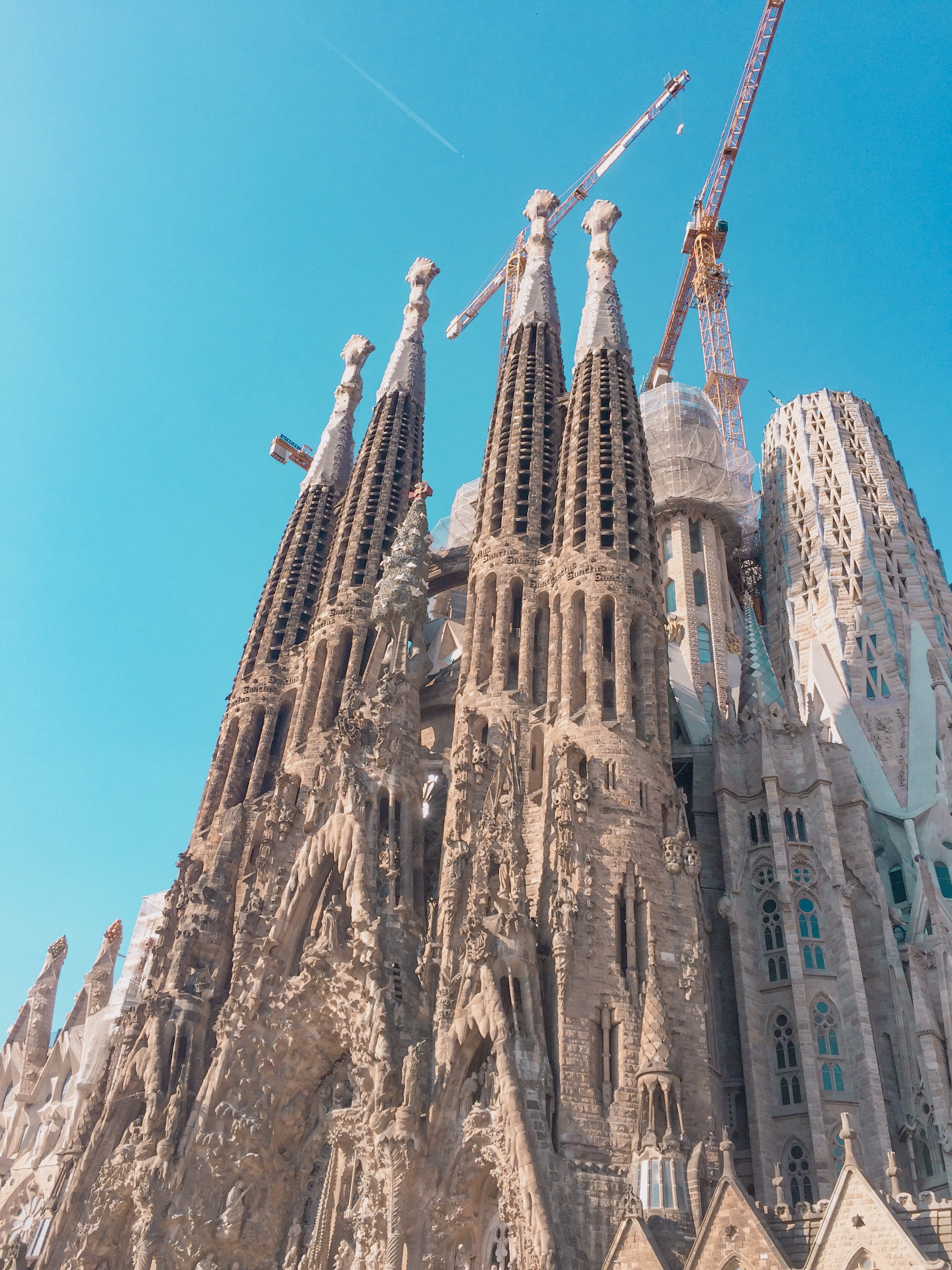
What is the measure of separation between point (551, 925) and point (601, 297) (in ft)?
84.0

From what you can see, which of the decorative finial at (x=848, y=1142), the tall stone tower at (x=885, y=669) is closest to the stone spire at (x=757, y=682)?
the tall stone tower at (x=885, y=669)

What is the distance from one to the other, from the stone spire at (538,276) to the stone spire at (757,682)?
16.2 m

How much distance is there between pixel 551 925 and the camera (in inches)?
1005

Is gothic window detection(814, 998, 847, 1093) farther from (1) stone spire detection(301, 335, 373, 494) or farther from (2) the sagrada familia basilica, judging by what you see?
(1) stone spire detection(301, 335, 373, 494)

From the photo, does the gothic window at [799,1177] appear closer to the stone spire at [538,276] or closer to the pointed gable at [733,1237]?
the pointed gable at [733,1237]

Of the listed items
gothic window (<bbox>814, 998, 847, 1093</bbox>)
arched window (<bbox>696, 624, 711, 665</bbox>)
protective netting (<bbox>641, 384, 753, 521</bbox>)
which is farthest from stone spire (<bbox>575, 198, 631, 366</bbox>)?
gothic window (<bbox>814, 998, 847, 1093</bbox>)

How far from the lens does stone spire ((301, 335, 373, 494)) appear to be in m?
48.8

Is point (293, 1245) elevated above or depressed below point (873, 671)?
below

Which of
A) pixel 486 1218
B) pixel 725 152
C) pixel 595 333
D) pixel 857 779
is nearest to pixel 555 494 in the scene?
pixel 595 333

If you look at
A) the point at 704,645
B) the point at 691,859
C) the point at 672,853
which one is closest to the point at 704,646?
the point at 704,645

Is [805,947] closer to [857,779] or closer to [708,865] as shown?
[708,865]

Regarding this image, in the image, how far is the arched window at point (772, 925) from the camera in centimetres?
2795

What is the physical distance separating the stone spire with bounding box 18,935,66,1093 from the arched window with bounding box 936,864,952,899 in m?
35.1

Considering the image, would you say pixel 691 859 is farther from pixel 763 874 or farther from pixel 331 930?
pixel 331 930
